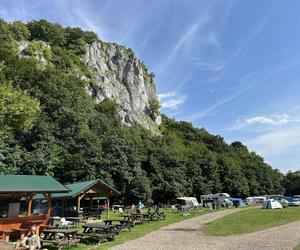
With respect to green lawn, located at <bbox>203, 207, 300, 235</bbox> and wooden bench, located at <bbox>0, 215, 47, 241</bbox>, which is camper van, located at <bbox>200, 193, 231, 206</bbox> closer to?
green lawn, located at <bbox>203, 207, 300, 235</bbox>

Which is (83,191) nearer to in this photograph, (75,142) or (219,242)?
(219,242)

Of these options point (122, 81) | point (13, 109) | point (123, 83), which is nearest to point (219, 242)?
point (13, 109)

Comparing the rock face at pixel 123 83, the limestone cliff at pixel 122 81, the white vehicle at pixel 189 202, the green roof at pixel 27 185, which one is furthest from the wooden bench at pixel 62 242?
the rock face at pixel 123 83

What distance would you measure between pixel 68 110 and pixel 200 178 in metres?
33.3

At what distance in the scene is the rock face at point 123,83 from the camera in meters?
89.1

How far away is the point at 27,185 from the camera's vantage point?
19.0 metres

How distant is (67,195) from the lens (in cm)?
2817

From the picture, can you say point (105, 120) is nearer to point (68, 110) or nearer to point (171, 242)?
point (68, 110)

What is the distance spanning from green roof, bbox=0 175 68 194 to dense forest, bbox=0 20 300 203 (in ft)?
15.9

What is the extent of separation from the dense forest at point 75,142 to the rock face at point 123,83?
4.28 meters

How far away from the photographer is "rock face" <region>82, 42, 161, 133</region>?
89113 mm

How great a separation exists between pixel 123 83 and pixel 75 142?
47485 mm

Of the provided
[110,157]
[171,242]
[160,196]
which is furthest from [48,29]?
[171,242]

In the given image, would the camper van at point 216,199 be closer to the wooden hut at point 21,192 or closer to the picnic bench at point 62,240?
the wooden hut at point 21,192
